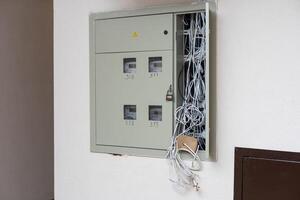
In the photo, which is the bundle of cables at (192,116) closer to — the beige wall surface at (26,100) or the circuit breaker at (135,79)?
the circuit breaker at (135,79)

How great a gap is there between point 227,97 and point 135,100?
47 centimetres

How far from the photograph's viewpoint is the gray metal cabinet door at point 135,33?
1.80 metres

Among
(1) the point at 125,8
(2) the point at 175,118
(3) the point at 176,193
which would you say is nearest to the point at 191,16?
(1) the point at 125,8

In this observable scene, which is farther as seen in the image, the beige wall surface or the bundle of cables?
the beige wall surface

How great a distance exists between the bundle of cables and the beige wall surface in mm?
1933

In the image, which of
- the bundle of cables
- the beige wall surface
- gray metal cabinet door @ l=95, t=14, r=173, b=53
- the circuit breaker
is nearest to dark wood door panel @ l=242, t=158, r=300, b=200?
the bundle of cables

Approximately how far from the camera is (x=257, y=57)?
1650mm

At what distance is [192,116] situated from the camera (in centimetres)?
180

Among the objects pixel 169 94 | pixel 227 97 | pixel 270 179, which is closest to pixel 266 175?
pixel 270 179

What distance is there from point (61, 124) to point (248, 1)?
1.22m

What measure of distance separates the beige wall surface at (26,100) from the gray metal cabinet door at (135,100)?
153cm

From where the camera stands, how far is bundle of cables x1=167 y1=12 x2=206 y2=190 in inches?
69.7

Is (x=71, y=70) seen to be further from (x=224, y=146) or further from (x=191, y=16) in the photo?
(x=224, y=146)

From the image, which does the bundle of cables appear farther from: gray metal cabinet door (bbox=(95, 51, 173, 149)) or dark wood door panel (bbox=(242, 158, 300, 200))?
dark wood door panel (bbox=(242, 158, 300, 200))
